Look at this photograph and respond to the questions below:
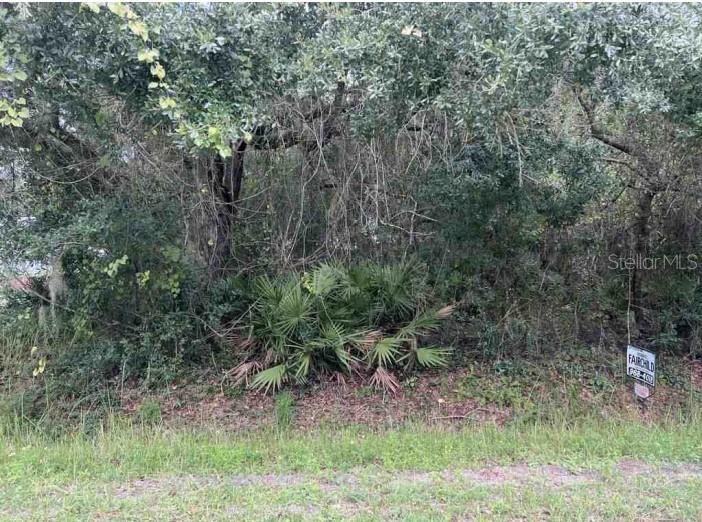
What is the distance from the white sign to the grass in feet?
1.59

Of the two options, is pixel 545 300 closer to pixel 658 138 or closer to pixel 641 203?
pixel 641 203

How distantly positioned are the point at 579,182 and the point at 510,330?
7.70 feet

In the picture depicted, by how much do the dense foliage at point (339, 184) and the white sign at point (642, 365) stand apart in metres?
2.20

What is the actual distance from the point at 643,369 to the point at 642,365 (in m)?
0.04

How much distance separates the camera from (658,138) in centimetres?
666

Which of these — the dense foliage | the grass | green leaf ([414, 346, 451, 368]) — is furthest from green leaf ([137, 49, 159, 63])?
green leaf ([414, 346, 451, 368])

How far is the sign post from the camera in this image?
198 inches

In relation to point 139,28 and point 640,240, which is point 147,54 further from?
point 640,240

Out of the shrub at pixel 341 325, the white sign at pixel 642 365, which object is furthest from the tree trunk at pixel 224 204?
the white sign at pixel 642 365

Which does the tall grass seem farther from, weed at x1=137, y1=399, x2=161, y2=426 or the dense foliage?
the dense foliage

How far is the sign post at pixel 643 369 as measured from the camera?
5027mm

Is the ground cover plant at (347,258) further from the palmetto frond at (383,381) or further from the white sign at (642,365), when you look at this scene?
the white sign at (642,365)

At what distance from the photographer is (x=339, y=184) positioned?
7.43 metres

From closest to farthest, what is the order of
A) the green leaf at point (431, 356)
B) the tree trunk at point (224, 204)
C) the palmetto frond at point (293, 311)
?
1. the palmetto frond at point (293, 311)
2. the green leaf at point (431, 356)
3. the tree trunk at point (224, 204)
